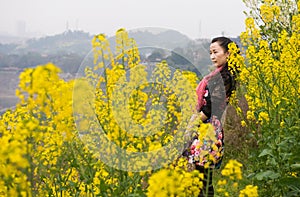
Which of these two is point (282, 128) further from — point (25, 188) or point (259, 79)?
point (25, 188)

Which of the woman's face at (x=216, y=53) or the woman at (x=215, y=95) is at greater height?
the woman's face at (x=216, y=53)

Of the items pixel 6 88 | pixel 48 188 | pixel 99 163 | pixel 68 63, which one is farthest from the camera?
pixel 6 88

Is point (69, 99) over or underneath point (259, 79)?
underneath

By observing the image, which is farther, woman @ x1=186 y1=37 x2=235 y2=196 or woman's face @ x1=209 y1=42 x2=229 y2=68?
woman's face @ x1=209 y1=42 x2=229 y2=68

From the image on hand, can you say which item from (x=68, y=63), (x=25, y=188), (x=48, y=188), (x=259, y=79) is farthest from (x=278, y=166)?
(x=68, y=63)

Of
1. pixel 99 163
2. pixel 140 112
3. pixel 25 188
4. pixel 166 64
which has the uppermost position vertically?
pixel 166 64

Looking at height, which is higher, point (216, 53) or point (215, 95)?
point (216, 53)

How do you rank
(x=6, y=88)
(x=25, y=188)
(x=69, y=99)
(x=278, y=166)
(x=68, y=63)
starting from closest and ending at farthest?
(x=25, y=188) < (x=69, y=99) < (x=278, y=166) < (x=68, y=63) < (x=6, y=88)

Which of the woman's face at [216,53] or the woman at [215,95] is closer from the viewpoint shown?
the woman at [215,95]

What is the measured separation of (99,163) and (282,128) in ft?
6.72

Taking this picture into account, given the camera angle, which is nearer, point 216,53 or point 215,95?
point 215,95

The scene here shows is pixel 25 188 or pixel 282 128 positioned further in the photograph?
pixel 282 128

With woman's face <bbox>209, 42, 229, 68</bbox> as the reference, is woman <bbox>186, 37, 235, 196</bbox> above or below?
below

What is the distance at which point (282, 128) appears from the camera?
4211 millimetres
